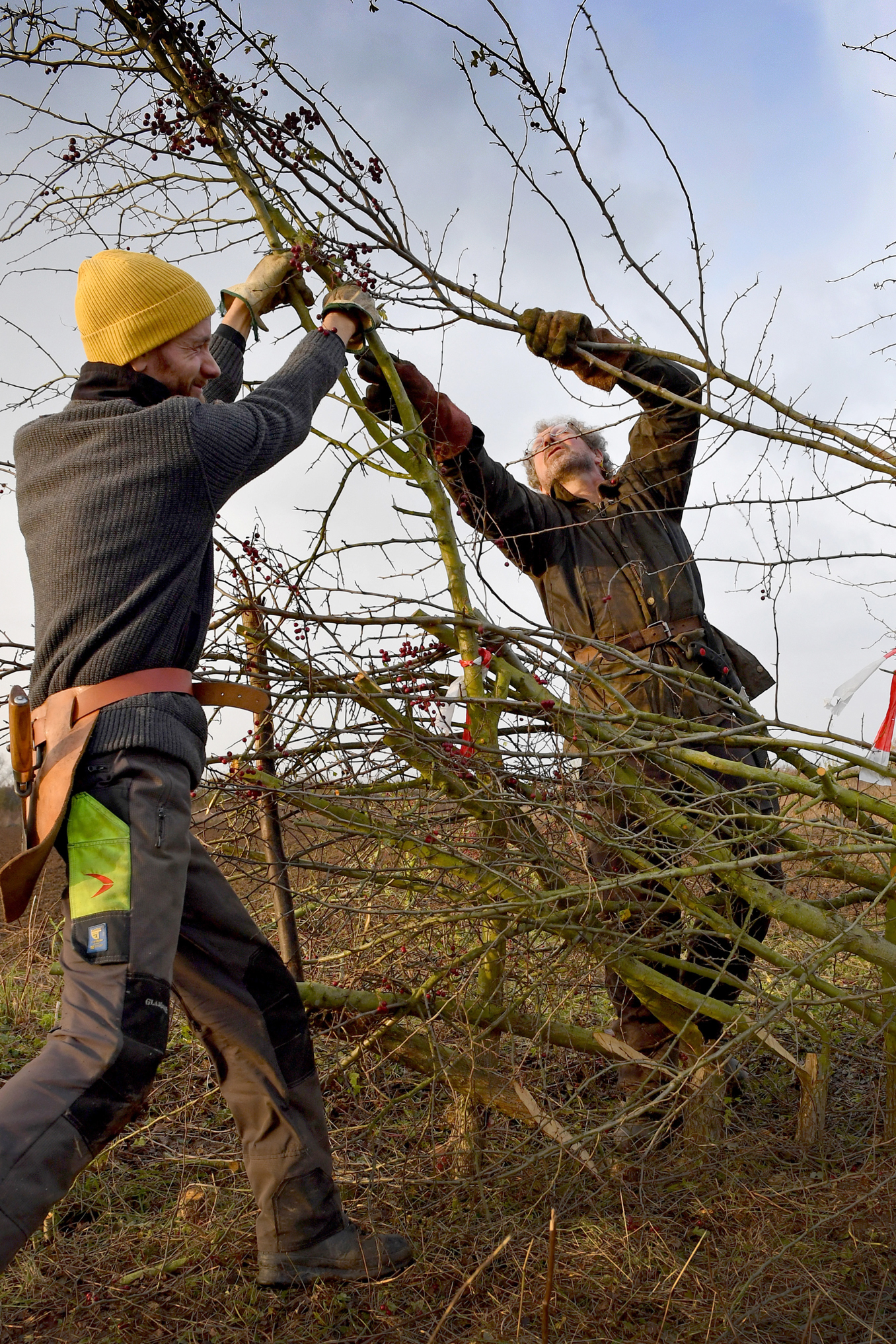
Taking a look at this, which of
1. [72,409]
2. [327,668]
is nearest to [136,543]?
[72,409]

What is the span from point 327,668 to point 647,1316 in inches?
67.2

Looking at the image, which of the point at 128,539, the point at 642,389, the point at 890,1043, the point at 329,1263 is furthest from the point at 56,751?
the point at 890,1043

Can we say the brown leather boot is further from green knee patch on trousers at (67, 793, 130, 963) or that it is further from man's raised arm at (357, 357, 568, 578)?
man's raised arm at (357, 357, 568, 578)

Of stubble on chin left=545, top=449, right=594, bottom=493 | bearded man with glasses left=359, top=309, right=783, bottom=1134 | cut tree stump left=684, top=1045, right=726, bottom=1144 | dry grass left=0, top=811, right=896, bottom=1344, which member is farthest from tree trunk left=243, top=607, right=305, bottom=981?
stubble on chin left=545, top=449, right=594, bottom=493

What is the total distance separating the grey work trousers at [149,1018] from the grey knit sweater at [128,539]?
0.40 ft

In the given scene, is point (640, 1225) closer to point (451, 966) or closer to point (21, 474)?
point (451, 966)

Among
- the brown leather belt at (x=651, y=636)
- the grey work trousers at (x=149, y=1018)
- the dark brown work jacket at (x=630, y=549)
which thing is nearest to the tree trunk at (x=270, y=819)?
the grey work trousers at (x=149, y=1018)

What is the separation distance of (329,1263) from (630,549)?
280 cm

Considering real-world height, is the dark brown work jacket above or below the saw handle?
above

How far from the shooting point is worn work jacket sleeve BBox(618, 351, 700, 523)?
4.06m

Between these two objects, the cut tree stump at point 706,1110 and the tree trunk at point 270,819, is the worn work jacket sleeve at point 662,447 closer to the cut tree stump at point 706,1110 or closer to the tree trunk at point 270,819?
the tree trunk at point 270,819

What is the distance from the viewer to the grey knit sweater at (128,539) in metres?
2.11

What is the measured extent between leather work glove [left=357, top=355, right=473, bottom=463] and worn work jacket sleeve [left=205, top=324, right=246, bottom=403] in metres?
0.67

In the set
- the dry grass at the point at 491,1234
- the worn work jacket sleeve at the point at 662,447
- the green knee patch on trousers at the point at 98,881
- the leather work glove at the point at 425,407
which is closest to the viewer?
the green knee patch on trousers at the point at 98,881
